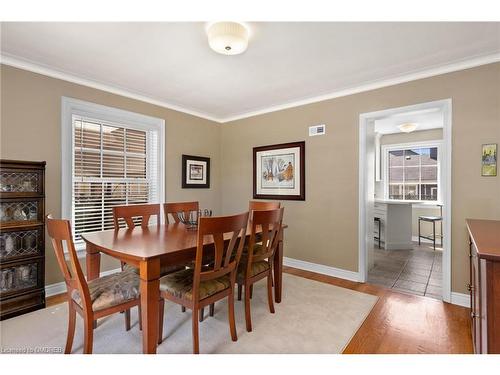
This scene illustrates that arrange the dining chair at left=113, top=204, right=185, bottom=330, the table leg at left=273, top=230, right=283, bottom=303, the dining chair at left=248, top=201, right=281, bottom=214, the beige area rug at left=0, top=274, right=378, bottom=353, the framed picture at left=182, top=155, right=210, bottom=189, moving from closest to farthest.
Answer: the beige area rug at left=0, top=274, right=378, bottom=353
the dining chair at left=113, top=204, right=185, bottom=330
the table leg at left=273, top=230, right=283, bottom=303
the dining chair at left=248, top=201, right=281, bottom=214
the framed picture at left=182, top=155, right=210, bottom=189

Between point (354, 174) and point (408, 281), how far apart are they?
1.50 meters

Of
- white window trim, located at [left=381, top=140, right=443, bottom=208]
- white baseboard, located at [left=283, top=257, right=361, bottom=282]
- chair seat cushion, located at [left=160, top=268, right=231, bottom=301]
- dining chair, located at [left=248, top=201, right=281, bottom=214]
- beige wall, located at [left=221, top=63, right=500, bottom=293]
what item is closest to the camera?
chair seat cushion, located at [left=160, top=268, right=231, bottom=301]

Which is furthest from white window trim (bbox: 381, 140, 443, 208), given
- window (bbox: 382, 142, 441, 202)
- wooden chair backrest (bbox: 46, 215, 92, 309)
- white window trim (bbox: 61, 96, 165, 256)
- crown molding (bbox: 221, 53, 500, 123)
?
wooden chair backrest (bbox: 46, 215, 92, 309)

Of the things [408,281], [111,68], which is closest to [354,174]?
[408,281]

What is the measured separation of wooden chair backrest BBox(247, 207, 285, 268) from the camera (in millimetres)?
1967

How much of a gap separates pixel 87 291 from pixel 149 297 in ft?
1.28

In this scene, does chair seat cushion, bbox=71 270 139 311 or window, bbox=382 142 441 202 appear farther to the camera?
window, bbox=382 142 441 202

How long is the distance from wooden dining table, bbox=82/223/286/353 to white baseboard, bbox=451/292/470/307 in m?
2.26

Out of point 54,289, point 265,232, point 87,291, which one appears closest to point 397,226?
point 265,232

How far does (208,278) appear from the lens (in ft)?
5.60

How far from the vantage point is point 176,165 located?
3.89 metres

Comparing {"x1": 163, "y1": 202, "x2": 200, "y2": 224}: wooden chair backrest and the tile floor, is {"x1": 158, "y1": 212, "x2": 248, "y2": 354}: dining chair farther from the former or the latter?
the tile floor

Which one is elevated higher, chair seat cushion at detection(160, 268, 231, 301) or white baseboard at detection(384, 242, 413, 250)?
chair seat cushion at detection(160, 268, 231, 301)
